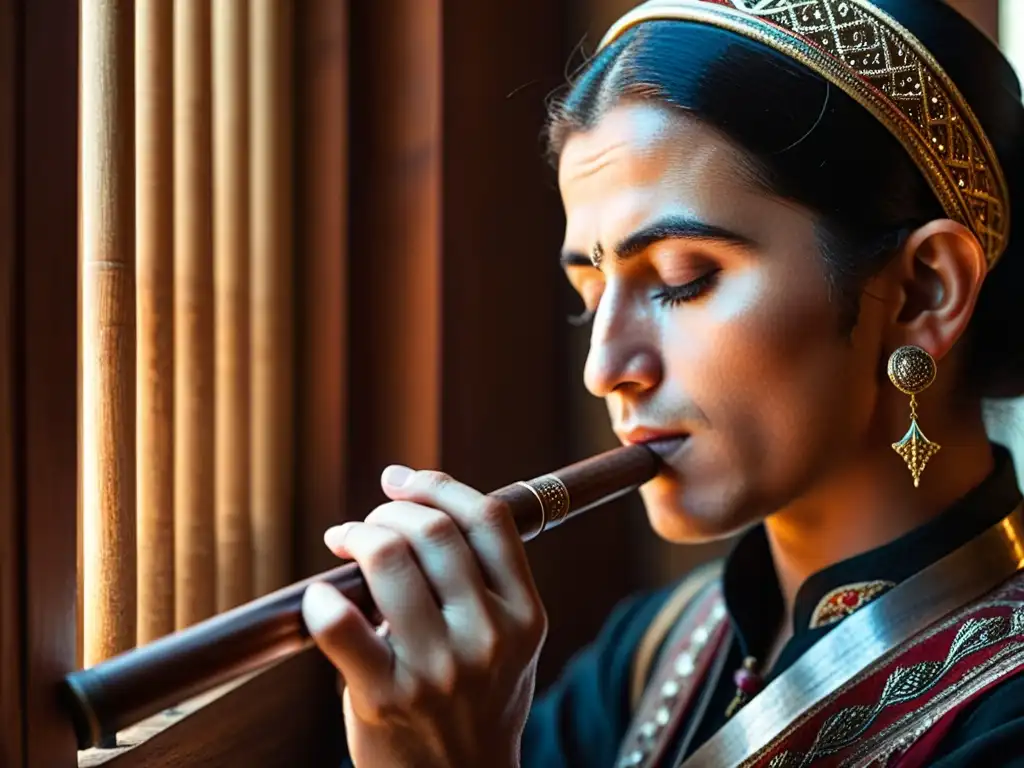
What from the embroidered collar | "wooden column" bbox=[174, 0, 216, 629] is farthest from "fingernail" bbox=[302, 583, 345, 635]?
the embroidered collar

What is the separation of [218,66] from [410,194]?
23cm

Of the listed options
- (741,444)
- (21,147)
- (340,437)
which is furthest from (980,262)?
(21,147)

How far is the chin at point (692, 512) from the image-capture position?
764mm

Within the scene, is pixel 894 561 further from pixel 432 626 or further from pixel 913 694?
pixel 432 626

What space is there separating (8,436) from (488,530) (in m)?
0.25

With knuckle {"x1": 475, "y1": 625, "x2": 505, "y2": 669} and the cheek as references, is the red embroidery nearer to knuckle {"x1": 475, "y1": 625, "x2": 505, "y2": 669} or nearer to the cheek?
the cheek

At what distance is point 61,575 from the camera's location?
54 centimetres

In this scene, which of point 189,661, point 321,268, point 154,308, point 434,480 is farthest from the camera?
point 321,268

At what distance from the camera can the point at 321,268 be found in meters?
0.91

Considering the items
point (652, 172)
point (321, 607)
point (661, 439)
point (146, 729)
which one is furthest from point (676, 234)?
point (146, 729)

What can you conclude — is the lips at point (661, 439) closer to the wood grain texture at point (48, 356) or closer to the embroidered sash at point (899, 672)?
the embroidered sash at point (899, 672)

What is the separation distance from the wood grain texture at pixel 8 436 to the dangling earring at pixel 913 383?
58 centimetres

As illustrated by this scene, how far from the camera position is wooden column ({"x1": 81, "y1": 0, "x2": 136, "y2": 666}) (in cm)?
61

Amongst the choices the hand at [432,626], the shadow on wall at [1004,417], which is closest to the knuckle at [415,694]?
the hand at [432,626]
